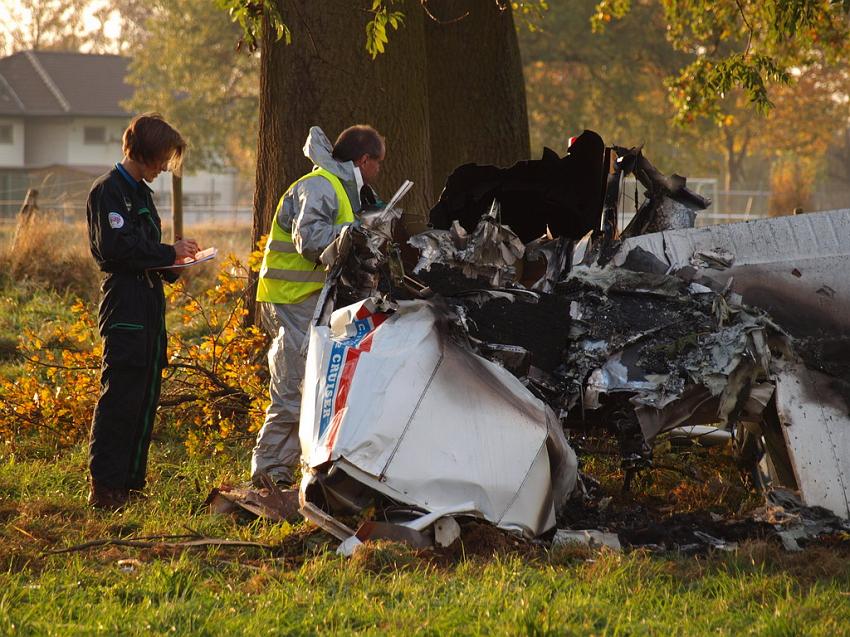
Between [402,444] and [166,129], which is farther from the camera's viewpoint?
[166,129]

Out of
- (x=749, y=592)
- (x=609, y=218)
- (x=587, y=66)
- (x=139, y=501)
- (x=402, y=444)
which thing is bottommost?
(x=139, y=501)

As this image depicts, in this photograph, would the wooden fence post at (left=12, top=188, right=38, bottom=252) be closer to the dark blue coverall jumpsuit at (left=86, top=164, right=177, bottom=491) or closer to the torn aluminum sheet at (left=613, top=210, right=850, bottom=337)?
the dark blue coverall jumpsuit at (left=86, top=164, right=177, bottom=491)

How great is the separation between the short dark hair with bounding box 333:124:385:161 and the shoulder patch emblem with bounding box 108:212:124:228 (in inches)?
45.8

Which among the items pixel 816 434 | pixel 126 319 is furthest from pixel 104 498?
pixel 816 434

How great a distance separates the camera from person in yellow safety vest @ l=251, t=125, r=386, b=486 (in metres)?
5.57

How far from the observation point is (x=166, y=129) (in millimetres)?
5383

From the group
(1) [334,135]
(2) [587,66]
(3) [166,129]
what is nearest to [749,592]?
(3) [166,129]

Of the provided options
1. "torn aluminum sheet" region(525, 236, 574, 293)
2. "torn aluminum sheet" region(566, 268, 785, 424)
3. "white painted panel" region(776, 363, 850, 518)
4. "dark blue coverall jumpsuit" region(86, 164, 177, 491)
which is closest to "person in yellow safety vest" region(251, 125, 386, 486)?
"dark blue coverall jumpsuit" region(86, 164, 177, 491)

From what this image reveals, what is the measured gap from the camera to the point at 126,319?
5340 mm

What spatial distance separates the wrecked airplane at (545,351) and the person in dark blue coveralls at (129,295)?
3.20 feet

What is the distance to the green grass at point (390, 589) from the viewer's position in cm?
364

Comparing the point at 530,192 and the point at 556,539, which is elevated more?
the point at 530,192

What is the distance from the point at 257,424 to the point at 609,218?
8.42ft

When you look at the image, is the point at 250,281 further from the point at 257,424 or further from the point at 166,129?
the point at 166,129
